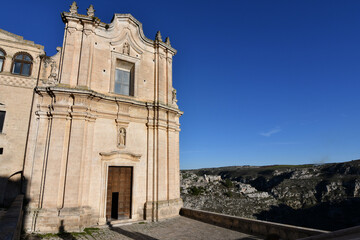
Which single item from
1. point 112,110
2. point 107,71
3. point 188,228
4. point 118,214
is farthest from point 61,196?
point 107,71

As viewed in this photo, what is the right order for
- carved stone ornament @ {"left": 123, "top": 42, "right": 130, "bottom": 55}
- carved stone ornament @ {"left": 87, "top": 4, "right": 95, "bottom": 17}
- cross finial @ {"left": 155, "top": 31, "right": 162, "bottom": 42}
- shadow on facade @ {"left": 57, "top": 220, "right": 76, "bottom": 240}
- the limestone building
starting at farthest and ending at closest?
cross finial @ {"left": 155, "top": 31, "right": 162, "bottom": 42} → carved stone ornament @ {"left": 123, "top": 42, "right": 130, "bottom": 55} → carved stone ornament @ {"left": 87, "top": 4, "right": 95, "bottom": 17} → the limestone building → shadow on facade @ {"left": 57, "top": 220, "right": 76, "bottom": 240}

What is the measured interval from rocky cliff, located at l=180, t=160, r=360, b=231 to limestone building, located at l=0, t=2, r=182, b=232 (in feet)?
87.7

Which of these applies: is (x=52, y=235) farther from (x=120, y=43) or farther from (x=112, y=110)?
(x=120, y=43)

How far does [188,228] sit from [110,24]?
37.2 ft

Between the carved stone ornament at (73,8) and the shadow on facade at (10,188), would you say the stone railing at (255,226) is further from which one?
the carved stone ornament at (73,8)

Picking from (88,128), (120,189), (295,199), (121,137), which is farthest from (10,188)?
(295,199)

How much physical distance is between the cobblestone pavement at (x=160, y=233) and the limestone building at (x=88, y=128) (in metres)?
0.70

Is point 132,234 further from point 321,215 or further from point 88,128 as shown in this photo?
point 321,215

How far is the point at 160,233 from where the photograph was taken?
8758 mm

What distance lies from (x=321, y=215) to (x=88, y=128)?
176 feet

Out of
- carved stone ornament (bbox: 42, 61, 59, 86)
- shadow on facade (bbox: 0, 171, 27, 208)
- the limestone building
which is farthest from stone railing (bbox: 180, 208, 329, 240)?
carved stone ornament (bbox: 42, 61, 59, 86)

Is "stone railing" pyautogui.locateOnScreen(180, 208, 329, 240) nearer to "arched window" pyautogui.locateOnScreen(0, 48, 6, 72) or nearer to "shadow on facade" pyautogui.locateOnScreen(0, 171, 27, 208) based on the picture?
"shadow on facade" pyautogui.locateOnScreen(0, 171, 27, 208)

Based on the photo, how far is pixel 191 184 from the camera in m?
48.0

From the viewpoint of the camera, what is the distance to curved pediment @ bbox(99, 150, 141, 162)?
10527 mm
